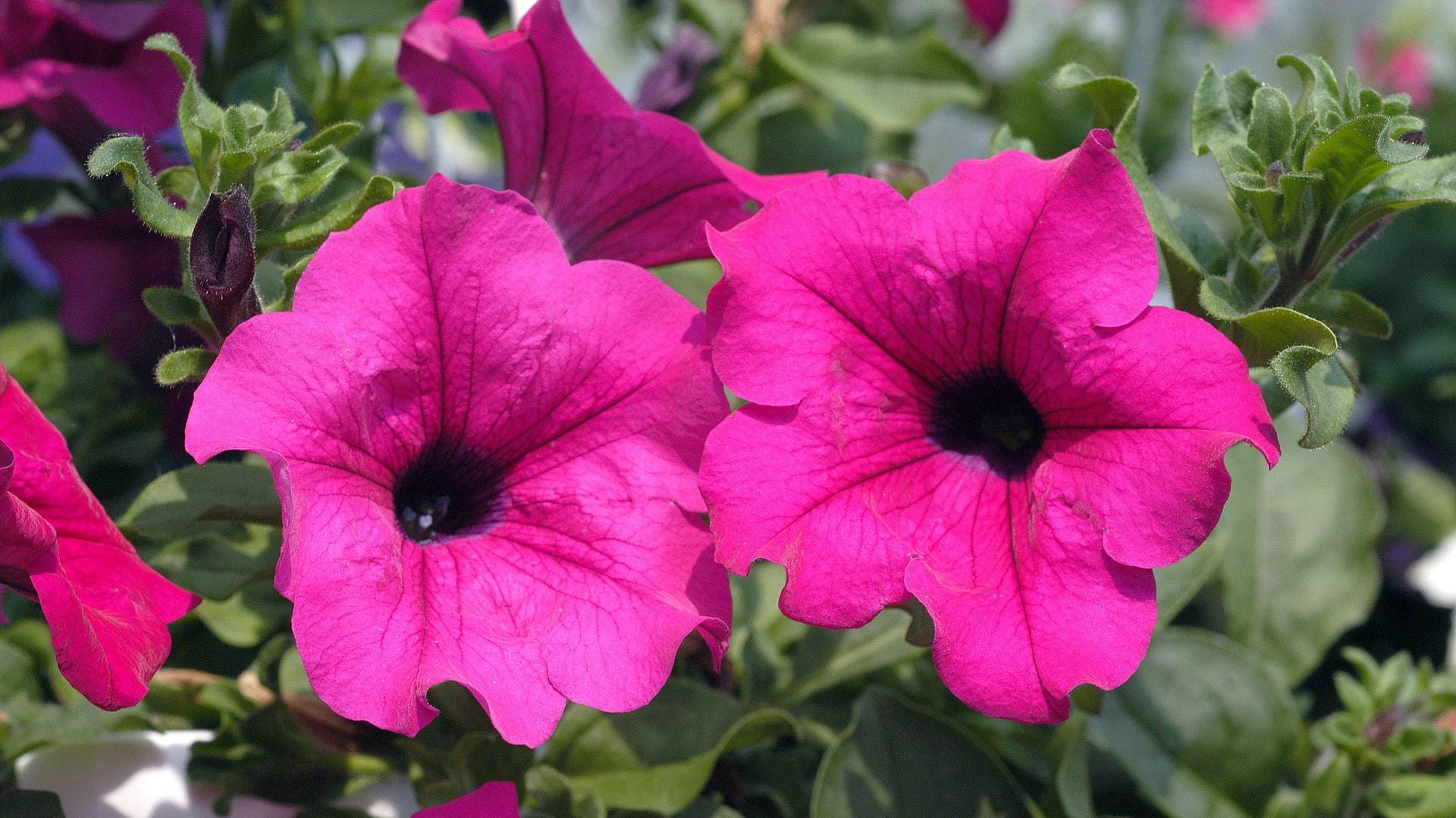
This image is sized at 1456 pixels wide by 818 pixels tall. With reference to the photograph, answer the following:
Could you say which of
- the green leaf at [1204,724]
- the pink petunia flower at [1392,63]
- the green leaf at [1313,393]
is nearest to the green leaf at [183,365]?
the green leaf at [1313,393]

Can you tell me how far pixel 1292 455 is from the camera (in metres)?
0.88

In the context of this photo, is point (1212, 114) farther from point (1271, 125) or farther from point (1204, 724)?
point (1204, 724)

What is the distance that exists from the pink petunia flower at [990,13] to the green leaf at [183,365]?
0.74 meters

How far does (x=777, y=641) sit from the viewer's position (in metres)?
0.70

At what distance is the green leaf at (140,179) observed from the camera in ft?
1.44

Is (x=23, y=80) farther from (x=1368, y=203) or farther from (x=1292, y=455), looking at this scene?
(x=1292, y=455)

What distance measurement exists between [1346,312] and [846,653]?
31 centimetres

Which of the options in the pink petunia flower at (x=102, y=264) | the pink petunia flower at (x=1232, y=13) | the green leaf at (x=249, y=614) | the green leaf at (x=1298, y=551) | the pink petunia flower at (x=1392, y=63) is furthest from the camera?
the pink petunia flower at (x=1232, y=13)

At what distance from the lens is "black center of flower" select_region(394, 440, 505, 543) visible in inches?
19.7

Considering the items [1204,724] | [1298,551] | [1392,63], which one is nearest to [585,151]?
[1204,724]

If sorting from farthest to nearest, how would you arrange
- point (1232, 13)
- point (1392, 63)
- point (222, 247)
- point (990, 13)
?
point (1232, 13) → point (1392, 63) → point (990, 13) → point (222, 247)

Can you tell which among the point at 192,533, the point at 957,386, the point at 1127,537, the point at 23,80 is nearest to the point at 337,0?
the point at 23,80

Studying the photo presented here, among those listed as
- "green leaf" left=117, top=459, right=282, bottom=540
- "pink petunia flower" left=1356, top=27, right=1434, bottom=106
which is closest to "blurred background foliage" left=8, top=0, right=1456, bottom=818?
"green leaf" left=117, top=459, right=282, bottom=540

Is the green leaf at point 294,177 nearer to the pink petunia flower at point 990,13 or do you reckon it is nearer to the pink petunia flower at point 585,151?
the pink petunia flower at point 585,151
